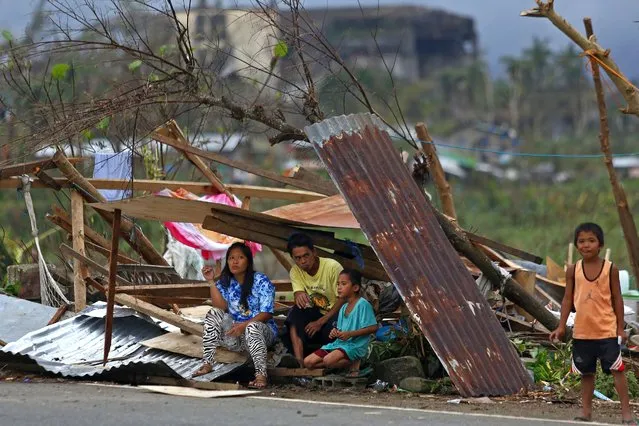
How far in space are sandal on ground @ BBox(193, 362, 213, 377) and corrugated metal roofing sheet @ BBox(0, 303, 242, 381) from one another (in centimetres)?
4

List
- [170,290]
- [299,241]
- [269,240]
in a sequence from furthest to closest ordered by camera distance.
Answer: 1. [170,290]
2. [269,240]
3. [299,241]

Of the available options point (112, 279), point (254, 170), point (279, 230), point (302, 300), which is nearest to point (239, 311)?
point (302, 300)

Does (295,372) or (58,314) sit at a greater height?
(58,314)

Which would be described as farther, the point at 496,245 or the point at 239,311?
the point at 496,245

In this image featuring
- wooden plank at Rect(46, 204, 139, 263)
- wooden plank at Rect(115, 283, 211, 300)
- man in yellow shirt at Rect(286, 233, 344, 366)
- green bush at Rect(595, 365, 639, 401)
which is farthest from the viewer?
wooden plank at Rect(46, 204, 139, 263)

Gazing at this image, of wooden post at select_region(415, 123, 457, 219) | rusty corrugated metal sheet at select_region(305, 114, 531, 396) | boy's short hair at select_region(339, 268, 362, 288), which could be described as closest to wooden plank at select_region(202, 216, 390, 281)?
boy's short hair at select_region(339, 268, 362, 288)

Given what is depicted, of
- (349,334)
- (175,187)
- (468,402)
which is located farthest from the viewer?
(175,187)

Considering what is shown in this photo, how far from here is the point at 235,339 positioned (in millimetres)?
9781

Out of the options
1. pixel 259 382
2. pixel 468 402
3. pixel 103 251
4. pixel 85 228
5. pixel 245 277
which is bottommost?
pixel 468 402

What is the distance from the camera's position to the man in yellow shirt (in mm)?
9852

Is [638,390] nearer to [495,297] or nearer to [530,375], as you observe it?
[530,375]

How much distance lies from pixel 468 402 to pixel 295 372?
168 centimetres

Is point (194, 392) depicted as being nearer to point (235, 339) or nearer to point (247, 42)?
point (235, 339)

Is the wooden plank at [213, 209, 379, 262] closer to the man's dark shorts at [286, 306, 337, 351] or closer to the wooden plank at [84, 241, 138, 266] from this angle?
the man's dark shorts at [286, 306, 337, 351]
